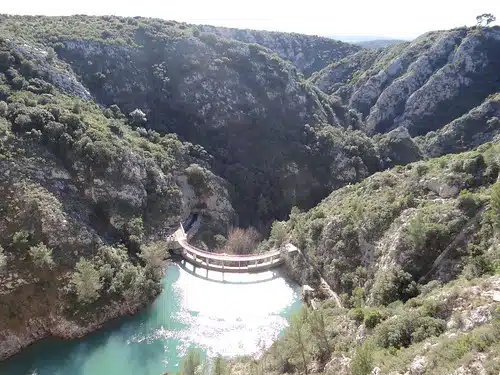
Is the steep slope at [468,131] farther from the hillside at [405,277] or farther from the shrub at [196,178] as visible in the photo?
the shrub at [196,178]

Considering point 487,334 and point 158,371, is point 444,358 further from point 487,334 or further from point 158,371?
point 158,371

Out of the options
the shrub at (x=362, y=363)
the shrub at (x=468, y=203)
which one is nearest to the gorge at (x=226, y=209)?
the shrub at (x=362, y=363)

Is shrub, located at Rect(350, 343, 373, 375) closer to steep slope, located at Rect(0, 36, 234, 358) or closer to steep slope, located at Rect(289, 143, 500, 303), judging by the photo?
steep slope, located at Rect(289, 143, 500, 303)

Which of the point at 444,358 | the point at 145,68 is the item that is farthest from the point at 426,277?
the point at 145,68

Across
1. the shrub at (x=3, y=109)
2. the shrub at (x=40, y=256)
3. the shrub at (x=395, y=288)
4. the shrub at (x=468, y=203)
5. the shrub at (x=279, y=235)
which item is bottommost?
the shrub at (x=279, y=235)

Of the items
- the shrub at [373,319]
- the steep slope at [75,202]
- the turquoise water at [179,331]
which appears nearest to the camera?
the shrub at [373,319]

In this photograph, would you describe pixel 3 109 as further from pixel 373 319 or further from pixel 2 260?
pixel 373 319
